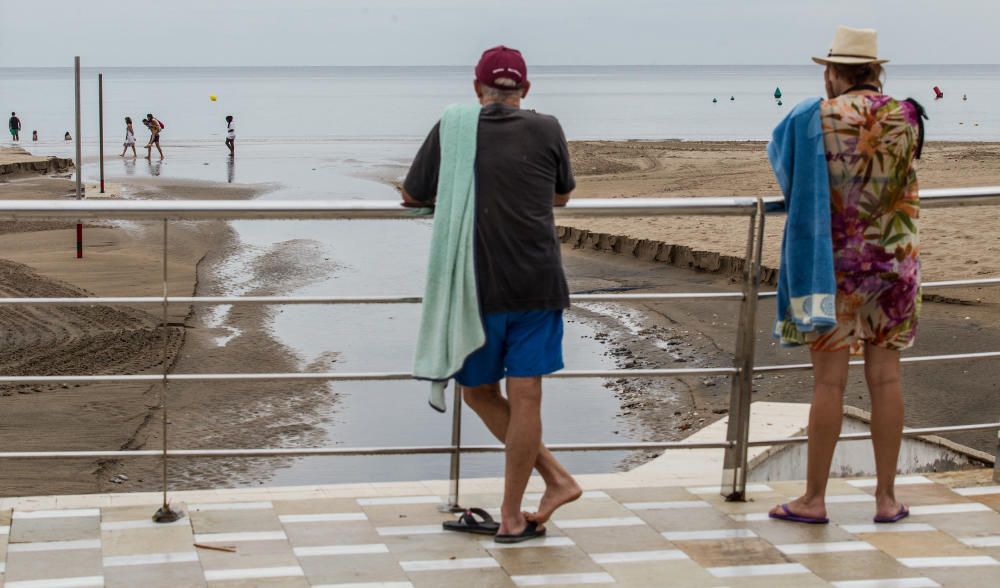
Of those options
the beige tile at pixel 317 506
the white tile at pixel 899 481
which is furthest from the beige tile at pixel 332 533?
the white tile at pixel 899 481

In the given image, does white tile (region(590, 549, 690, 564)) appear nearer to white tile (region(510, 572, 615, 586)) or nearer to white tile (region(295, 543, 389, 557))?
white tile (region(510, 572, 615, 586))

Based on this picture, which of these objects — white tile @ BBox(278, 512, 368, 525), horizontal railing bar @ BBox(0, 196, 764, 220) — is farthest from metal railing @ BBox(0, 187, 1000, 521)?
white tile @ BBox(278, 512, 368, 525)

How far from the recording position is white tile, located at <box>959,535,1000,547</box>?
4711mm

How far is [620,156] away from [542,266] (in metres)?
41.3

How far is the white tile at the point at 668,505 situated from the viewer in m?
5.04

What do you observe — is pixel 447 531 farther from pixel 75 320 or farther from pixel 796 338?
pixel 75 320

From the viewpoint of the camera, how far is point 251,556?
14.5 ft

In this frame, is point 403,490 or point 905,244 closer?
point 905,244

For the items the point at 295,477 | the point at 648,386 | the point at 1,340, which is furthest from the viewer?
the point at 1,340

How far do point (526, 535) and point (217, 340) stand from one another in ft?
34.7

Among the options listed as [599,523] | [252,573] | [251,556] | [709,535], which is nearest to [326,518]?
[251,556]

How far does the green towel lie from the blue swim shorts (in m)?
0.06

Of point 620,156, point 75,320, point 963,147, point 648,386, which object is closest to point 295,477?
point 648,386

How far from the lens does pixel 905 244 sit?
4.53 m
